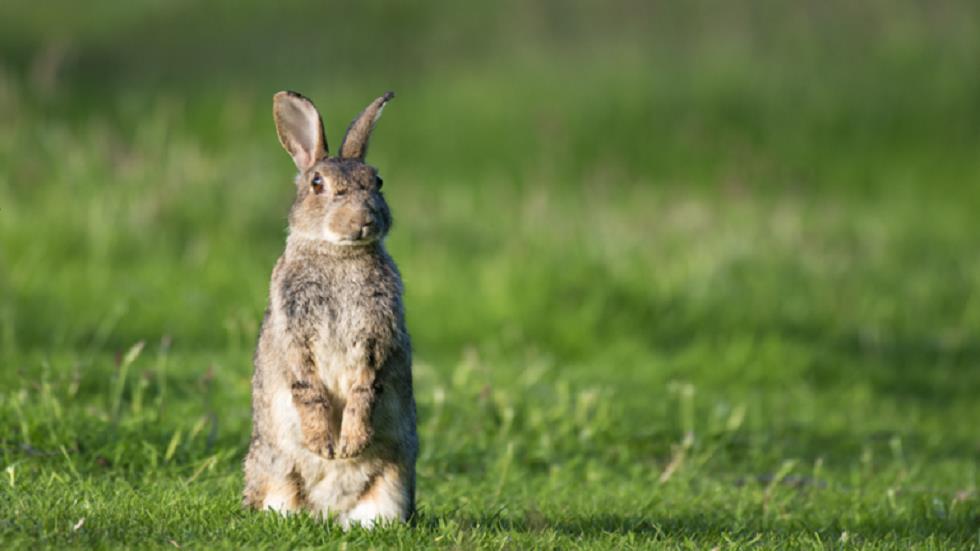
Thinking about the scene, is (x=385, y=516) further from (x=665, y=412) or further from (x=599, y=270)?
(x=599, y=270)

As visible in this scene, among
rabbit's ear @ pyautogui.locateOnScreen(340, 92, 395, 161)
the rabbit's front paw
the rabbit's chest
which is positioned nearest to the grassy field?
the rabbit's front paw

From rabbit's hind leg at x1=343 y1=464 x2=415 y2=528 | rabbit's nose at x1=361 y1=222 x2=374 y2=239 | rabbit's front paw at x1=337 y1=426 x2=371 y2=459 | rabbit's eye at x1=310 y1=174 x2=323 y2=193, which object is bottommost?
rabbit's hind leg at x1=343 y1=464 x2=415 y2=528

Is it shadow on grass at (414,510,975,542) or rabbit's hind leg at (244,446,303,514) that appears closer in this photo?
rabbit's hind leg at (244,446,303,514)

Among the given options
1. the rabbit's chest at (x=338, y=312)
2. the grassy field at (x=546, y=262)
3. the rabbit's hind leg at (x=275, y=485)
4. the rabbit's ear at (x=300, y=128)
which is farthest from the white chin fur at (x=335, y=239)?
the grassy field at (x=546, y=262)

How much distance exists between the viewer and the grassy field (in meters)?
6.93

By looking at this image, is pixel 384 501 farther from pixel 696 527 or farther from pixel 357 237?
pixel 696 527

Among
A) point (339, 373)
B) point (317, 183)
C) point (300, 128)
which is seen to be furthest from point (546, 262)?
point (339, 373)

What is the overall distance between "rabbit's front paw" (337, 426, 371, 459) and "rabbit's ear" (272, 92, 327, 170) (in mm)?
1167

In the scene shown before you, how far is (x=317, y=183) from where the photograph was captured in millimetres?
5758

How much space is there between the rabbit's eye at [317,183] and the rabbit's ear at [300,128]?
180 mm

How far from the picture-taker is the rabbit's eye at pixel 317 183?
18.8 feet

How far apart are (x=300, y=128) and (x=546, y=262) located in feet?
21.2

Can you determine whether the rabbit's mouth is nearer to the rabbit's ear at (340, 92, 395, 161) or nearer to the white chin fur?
the white chin fur

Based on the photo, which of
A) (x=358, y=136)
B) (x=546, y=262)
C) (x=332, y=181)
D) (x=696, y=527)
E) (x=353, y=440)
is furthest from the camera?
(x=546, y=262)
